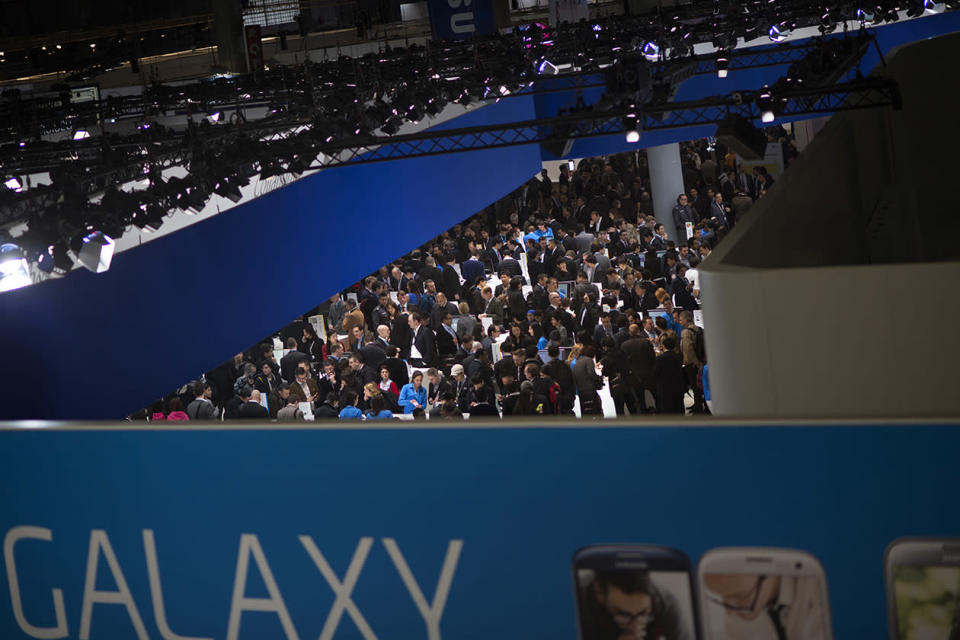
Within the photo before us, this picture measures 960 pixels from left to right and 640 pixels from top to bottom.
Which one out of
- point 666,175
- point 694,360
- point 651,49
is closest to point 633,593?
point 694,360

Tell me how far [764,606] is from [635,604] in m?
0.28

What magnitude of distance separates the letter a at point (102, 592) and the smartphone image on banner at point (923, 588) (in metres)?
1.76

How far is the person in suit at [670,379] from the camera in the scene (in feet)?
32.4

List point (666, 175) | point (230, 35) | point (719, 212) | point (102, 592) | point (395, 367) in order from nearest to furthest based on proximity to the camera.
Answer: point (102, 592)
point (395, 367)
point (230, 35)
point (719, 212)
point (666, 175)

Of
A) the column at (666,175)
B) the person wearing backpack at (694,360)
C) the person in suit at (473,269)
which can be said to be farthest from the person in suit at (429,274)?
the column at (666,175)

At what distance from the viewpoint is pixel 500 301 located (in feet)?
47.9

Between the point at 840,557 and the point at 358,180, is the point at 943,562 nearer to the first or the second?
the point at 840,557

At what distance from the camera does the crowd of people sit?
33.7ft

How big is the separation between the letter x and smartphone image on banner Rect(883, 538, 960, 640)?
1.16 metres

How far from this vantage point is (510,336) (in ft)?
40.2

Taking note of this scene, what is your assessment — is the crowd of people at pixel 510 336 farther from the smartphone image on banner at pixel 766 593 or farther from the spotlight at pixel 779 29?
the smartphone image on banner at pixel 766 593

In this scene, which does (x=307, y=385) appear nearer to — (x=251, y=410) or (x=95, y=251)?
(x=251, y=410)

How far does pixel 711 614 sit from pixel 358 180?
12.1 m

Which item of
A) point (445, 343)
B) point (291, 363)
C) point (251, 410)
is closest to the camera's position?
Answer: point (251, 410)
